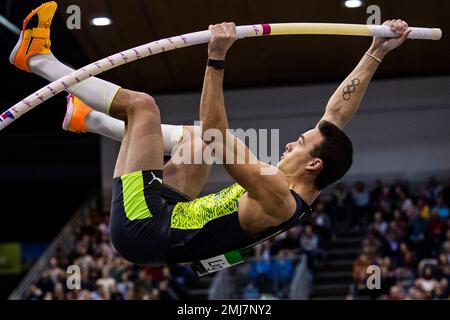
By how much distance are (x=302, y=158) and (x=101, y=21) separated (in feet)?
10.9

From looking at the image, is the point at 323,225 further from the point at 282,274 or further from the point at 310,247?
the point at 282,274

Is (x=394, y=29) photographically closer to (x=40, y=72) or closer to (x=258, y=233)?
(x=258, y=233)

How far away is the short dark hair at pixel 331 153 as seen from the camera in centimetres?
493

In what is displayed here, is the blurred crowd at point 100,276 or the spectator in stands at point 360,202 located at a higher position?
the spectator in stands at point 360,202

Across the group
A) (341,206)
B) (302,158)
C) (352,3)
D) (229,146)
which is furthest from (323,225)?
(229,146)

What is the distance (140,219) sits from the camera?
16.0 ft

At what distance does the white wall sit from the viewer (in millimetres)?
10430

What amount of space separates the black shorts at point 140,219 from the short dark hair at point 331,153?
2.84 ft

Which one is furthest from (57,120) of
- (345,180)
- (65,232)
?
(345,180)

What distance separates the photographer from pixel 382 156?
1260cm

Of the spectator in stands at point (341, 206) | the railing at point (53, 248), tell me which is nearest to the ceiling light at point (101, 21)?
the railing at point (53, 248)

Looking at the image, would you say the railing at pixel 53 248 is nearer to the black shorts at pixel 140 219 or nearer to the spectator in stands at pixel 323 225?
the spectator in stands at pixel 323 225
